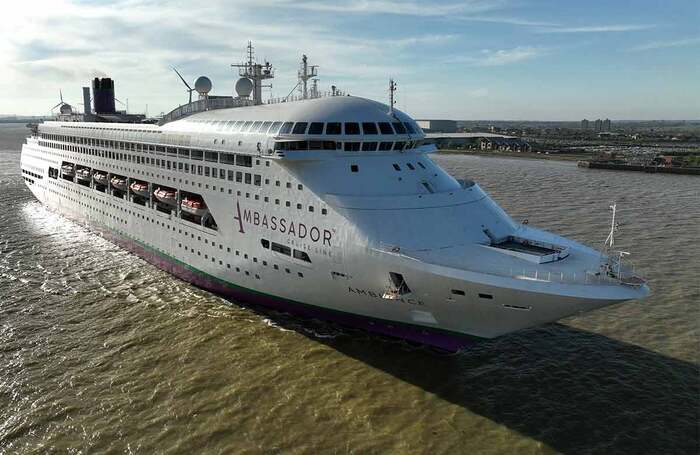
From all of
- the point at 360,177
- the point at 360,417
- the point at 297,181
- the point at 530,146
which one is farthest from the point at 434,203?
the point at 530,146

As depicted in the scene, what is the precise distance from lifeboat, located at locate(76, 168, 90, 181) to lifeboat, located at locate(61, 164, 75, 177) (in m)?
1.88

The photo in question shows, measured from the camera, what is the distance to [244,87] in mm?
28062

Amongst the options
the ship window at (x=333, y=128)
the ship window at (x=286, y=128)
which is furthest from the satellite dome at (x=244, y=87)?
the ship window at (x=333, y=128)

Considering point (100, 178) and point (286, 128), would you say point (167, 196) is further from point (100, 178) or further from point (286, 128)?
point (100, 178)

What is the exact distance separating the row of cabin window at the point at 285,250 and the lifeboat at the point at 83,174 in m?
20.5

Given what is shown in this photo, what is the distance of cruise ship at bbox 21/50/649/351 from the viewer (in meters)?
14.4

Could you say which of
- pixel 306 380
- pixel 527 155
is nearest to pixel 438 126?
pixel 527 155

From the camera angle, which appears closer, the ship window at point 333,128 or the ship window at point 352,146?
the ship window at point 333,128

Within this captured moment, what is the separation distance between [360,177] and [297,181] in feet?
7.52

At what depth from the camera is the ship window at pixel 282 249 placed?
1776cm

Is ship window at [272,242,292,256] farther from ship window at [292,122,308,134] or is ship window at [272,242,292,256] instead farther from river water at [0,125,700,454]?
ship window at [292,122,308,134]

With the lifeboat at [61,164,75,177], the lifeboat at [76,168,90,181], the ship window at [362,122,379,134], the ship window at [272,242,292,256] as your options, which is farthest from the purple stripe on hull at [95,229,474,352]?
the lifeboat at [61,164,75,177]

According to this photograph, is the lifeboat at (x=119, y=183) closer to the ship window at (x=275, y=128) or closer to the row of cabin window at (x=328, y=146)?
the ship window at (x=275, y=128)

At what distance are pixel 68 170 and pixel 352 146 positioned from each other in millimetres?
27320
